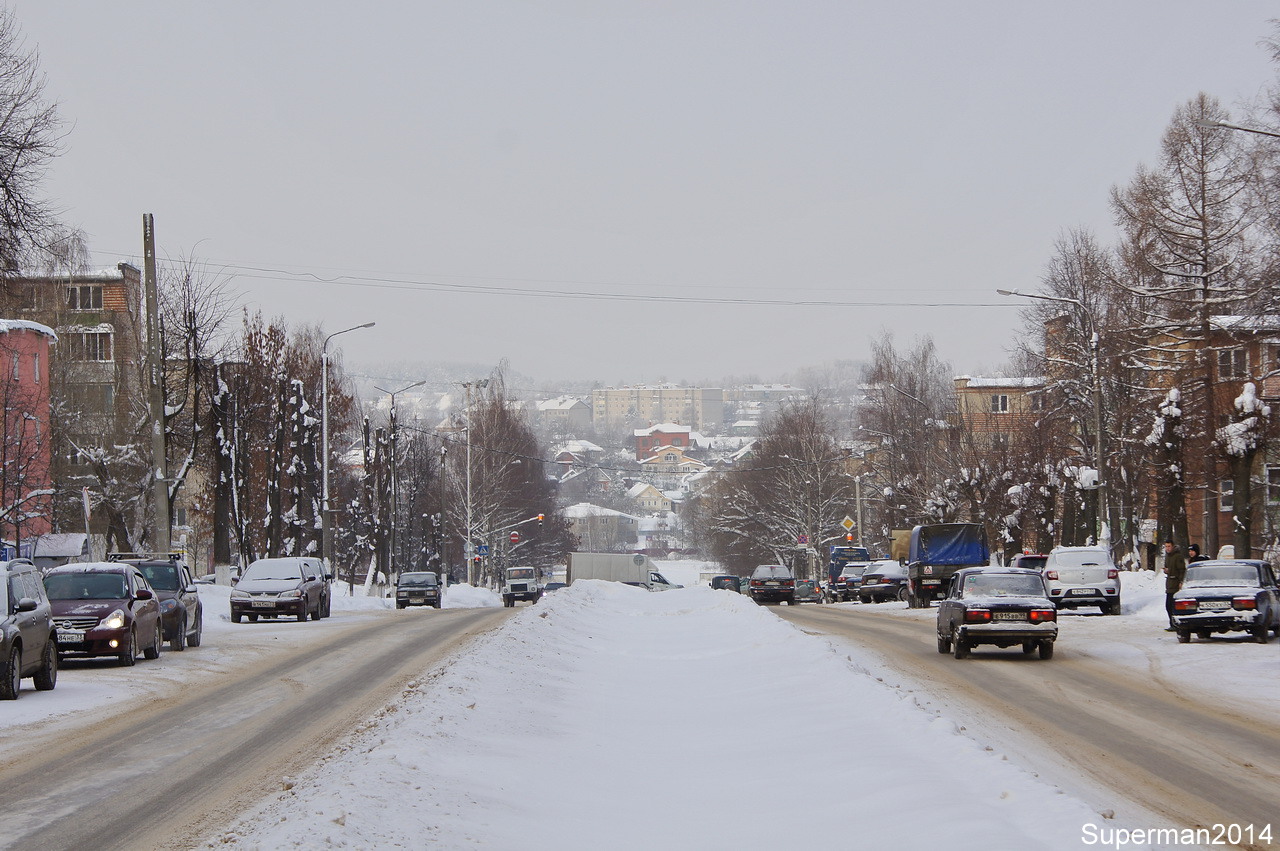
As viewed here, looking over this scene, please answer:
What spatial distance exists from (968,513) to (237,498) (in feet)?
117

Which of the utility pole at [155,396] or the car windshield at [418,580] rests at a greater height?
the utility pole at [155,396]

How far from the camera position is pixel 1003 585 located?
23.7 meters

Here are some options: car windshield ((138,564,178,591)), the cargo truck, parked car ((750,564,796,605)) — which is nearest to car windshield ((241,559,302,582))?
car windshield ((138,564,178,591))

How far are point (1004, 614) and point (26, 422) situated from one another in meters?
47.1

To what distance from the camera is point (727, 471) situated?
109 meters

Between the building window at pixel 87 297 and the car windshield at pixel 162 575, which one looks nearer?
the car windshield at pixel 162 575

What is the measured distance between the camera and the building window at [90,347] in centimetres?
6931

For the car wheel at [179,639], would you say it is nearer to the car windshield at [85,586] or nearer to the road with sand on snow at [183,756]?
the car windshield at [85,586]

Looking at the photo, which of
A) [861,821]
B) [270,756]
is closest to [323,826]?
[861,821]

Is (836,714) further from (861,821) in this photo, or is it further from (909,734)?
(861,821)

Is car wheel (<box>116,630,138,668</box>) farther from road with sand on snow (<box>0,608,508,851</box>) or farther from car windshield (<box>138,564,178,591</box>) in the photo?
car windshield (<box>138,564,178,591</box>)

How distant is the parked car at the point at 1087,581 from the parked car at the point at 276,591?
20297 mm

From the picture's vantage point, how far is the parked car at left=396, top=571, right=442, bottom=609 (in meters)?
54.2

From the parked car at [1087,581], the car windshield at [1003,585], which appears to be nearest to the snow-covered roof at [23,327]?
the parked car at [1087,581]
